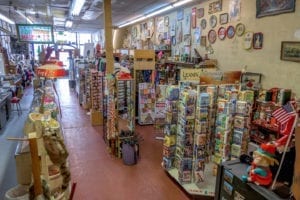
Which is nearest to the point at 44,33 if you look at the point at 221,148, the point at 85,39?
the point at 221,148

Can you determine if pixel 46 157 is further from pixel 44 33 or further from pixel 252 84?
pixel 44 33

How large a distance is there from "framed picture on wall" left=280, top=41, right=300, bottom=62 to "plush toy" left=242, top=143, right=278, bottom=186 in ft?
11.2

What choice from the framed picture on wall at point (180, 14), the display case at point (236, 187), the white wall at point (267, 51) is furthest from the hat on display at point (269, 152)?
the framed picture on wall at point (180, 14)

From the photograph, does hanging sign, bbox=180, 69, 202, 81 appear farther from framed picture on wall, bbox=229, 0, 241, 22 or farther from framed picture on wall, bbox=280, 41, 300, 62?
framed picture on wall, bbox=229, 0, 241, 22

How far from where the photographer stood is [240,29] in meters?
5.71

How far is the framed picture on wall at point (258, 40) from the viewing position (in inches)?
202

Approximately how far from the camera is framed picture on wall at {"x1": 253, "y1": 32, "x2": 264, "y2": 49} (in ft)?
16.8

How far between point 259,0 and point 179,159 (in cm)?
376

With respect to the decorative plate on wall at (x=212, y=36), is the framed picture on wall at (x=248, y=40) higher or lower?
lower

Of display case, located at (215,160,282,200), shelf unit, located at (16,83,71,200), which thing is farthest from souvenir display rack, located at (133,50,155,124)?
display case, located at (215,160,282,200)

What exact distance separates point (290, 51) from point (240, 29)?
1.56 metres

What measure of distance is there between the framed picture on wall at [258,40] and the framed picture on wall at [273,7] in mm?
391

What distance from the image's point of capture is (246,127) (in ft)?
11.8

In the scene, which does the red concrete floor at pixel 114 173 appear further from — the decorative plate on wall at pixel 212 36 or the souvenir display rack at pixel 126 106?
the decorative plate on wall at pixel 212 36
